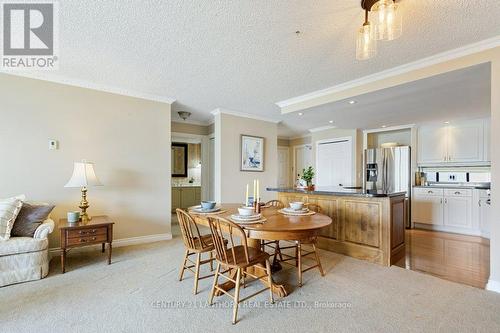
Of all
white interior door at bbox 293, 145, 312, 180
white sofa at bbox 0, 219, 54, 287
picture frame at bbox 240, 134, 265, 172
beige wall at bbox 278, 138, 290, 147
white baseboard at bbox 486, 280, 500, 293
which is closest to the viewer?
white baseboard at bbox 486, 280, 500, 293

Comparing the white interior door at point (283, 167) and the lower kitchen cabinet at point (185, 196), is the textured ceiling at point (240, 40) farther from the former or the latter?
the white interior door at point (283, 167)

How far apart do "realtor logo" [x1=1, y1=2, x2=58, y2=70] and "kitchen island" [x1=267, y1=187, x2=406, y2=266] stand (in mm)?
3518

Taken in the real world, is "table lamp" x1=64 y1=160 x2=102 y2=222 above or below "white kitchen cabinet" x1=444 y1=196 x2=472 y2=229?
above

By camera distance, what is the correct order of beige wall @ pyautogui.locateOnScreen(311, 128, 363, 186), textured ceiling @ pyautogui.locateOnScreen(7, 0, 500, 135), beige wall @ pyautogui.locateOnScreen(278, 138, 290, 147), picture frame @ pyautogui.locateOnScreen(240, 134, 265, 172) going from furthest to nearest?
beige wall @ pyautogui.locateOnScreen(278, 138, 290, 147)
beige wall @ pyautogui.locateOnScreen(311, 128, 363, 186)
picture frame @ pyautogui.locateOnScreen(240, 134, 265, 172)
textured ceiling @ pyautogui.locateOnScreen(7, 0, 500, 135)

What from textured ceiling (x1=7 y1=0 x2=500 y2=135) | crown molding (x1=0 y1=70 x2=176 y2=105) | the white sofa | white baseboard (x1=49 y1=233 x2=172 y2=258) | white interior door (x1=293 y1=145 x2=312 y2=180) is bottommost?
white baseboard (x1=49 y1=233 x2=172 y2=258)

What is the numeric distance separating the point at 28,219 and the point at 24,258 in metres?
0.41

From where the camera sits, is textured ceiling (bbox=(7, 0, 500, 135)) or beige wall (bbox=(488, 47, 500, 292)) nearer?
textured ceiling (bbox=(7, 0, 500, 135))

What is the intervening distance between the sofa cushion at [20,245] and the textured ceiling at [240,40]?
6.54 feet

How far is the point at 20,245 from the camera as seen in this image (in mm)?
2463

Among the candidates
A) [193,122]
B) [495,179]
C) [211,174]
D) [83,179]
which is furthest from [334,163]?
[83,179]

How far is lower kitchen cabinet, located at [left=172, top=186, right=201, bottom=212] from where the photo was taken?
275 inches

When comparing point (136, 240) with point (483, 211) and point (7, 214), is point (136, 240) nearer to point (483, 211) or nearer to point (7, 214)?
point (7, 214)

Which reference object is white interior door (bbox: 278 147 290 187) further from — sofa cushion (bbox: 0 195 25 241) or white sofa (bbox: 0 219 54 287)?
sofa cushion (bbox: 0 195 25 241)

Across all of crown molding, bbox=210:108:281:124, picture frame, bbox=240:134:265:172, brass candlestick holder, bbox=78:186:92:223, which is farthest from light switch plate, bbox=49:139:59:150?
picture frame, bbox=240:134:265:172
